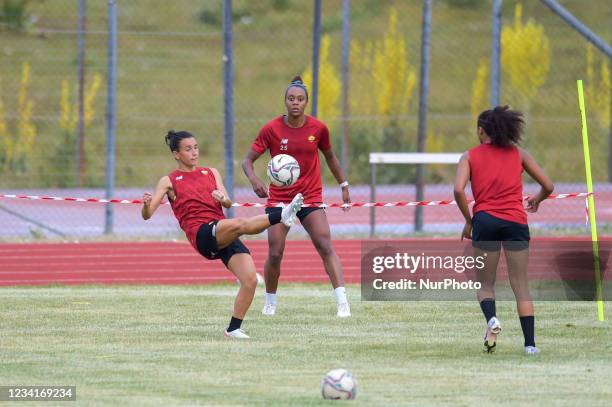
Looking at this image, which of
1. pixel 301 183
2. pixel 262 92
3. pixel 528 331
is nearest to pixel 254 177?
pixel 301 183

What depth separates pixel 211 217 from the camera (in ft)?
35.4

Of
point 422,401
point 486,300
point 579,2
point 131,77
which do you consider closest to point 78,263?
point 486,300

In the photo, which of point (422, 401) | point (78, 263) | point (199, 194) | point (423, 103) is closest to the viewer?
point (422, 401)

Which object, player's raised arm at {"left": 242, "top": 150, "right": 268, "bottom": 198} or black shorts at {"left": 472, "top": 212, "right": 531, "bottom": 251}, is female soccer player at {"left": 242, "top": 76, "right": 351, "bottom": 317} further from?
black shorts at {"left": 472, "top": 212, "right": 531, "bottom": 251}

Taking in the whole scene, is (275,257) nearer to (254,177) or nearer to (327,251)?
(327,251)

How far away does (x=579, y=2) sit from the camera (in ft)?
181

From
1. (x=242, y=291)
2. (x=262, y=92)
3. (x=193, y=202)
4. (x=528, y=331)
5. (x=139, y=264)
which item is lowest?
(x=139, y=264)

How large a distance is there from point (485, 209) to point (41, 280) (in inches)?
336

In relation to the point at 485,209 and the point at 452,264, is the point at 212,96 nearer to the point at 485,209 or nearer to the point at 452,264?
the point at 452,264

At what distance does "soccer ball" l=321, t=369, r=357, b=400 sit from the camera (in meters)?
7.58

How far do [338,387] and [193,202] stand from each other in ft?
11.7

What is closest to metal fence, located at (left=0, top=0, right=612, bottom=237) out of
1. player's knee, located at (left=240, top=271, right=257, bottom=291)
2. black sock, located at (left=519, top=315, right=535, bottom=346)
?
player's knee, located at (left=240, top=271, right=257, bottom=291)

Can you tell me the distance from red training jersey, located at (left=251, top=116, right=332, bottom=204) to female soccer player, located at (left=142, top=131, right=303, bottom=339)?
1170 mm

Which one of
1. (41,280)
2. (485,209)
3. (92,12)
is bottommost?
(41,280)
